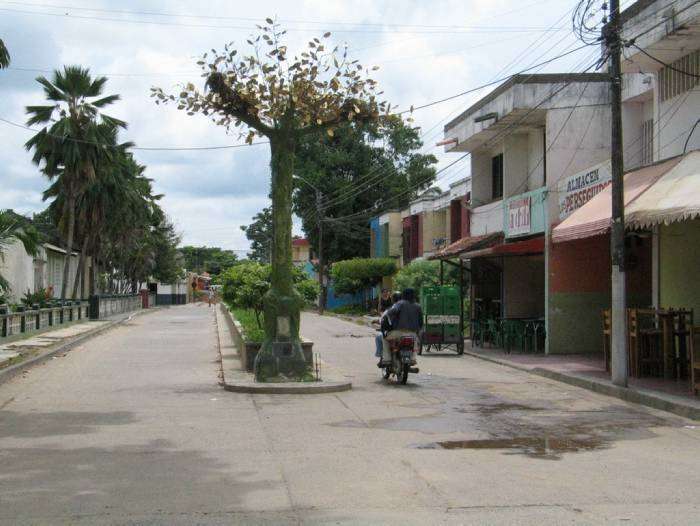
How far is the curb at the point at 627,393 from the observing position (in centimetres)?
1163

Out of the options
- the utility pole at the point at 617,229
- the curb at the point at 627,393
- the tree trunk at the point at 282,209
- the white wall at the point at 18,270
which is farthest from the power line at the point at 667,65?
the white wall at the point at 18,270

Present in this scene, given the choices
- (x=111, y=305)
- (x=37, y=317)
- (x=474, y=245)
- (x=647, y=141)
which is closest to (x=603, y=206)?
(x=647, y=141)

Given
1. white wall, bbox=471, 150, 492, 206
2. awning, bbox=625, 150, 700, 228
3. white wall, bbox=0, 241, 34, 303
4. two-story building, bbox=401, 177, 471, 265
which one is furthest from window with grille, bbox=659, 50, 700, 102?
white wall, bbox=0, 241, 34, 303

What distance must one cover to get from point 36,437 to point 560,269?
49.2ft

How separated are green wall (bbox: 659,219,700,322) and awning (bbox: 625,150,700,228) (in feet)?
6.17

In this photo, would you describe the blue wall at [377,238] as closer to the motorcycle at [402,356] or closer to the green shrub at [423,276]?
the green shrub at [423,276]

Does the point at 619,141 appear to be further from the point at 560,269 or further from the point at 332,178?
the point at 332,178

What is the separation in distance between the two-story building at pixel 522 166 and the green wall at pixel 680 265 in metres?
5.01

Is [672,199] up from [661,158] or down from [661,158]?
down

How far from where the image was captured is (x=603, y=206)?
54.3ft

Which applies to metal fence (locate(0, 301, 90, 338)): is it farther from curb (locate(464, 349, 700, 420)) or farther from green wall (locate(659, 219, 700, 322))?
green wall (locate(659, 219, 700, 322))

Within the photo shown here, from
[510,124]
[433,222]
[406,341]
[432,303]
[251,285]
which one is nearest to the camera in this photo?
[406,341]

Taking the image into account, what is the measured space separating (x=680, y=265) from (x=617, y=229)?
112 inches

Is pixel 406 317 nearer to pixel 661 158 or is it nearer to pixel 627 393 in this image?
pixel 627 393
